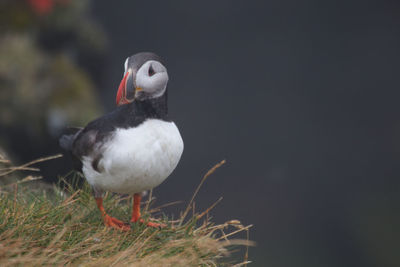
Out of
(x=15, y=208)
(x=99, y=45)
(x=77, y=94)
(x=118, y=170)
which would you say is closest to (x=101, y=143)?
(x=118, y=170)

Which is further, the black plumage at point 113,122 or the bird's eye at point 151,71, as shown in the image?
the black plumage at point 113,122

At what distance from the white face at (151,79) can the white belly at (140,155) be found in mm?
189

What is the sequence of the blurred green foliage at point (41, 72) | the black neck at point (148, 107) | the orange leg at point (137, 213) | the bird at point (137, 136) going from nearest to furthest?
the bird at point (137, 136)
the black neck at point (148, 107)
the orange leg at point (137, 213)
the blurred green foliage at point (41, 72)

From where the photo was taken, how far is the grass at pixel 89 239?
2.92 meters

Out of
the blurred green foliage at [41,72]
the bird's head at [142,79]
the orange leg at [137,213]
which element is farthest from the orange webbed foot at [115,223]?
the blurred green foliage at [41,72]

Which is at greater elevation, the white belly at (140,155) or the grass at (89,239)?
the white belly at (140,155)

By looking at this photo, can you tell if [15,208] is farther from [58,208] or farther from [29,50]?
[29,50]

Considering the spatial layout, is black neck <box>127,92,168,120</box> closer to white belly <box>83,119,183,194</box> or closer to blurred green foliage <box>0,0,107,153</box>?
white belly <box>83,119,183,194</box>

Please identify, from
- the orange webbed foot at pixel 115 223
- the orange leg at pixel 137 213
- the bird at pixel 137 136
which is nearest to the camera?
the bird at pixel 137 136

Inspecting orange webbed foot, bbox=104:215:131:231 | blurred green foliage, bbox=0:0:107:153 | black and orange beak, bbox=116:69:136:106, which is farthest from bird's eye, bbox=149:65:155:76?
blurred green foliage, bbox=0:0:107:153

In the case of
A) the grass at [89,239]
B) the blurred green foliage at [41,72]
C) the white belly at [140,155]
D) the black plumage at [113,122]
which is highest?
the blurred green foliage at [41,72]

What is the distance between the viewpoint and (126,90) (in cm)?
294

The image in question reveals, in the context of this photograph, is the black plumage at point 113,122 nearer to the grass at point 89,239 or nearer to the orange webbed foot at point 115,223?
the grass at point 89,239

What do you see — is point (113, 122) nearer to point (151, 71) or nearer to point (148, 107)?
point (148, 107)
